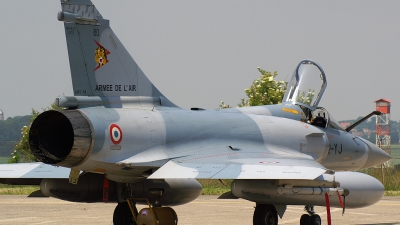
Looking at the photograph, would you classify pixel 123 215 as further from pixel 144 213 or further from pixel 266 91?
pixel 266 91

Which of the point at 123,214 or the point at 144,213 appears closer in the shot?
the point at 144,213

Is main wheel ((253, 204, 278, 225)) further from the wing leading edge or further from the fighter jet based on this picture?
the wing leading edge

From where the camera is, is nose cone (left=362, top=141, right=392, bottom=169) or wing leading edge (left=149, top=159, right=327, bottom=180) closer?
wing leading edge (left=149, top=159, right=327, bottom=180)

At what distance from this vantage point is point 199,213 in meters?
18.4

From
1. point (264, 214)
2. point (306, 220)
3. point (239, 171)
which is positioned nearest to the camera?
point (239, 171)

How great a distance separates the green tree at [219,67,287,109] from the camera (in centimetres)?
3119

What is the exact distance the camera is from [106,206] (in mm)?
20844

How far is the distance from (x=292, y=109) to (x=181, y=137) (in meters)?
3.59

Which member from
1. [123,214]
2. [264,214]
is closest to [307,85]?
[264,214]

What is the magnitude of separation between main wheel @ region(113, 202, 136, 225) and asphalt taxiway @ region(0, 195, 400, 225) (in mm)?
1323

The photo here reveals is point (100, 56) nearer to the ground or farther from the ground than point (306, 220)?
farther from the ground

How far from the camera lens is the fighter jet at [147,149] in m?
12.4

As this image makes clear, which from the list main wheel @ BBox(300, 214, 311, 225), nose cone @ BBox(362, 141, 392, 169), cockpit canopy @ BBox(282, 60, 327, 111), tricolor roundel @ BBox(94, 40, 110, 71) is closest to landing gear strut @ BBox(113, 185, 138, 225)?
tricolor roundel @ BBox(94, 40, 110, 71)

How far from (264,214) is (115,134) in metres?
3.43
